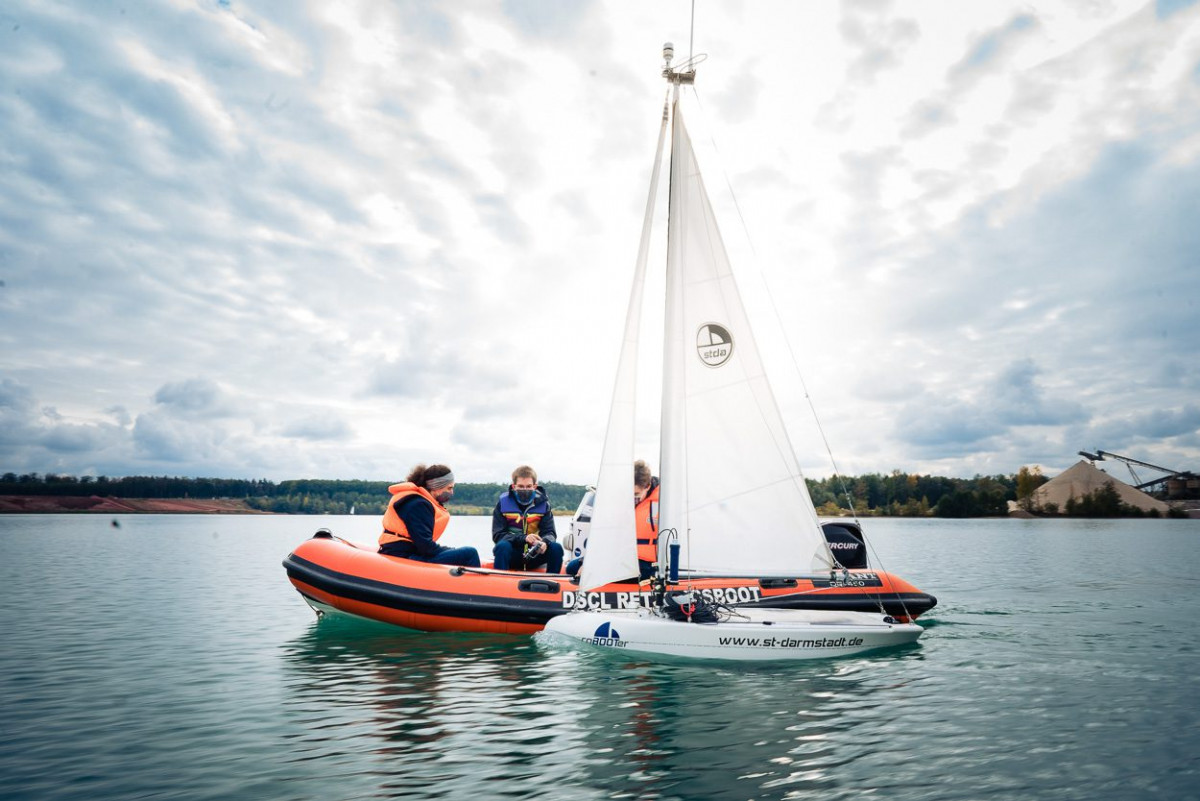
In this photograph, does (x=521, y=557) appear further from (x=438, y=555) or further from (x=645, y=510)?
(x=645, y=510)

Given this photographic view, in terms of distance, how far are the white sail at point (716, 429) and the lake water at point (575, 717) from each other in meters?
1.65

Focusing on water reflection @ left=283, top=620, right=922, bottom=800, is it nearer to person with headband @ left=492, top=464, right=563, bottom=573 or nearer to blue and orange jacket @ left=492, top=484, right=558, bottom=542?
person with headband @ left=492, top=464, right=563, bottom=573

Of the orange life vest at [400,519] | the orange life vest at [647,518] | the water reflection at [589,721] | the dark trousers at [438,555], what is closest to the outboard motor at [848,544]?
the water reflection at [589,721]

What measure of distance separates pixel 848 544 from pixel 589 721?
722cm

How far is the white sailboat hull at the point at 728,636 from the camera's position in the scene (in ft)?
30.1

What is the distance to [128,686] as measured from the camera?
912cm

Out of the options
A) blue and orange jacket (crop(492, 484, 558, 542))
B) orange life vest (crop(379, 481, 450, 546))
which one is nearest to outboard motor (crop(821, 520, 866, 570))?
blue and orange jacket (crop(492, 484, 558, 542))

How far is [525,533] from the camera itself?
39.3ft

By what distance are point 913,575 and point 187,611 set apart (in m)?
23.2

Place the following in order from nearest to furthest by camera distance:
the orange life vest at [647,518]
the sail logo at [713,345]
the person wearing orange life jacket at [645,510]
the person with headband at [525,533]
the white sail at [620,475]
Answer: the white sail at [620,475]
the sail logo at [713,345]
the person wearing orange life jacket at [645,510]
the orange life vest at [647,518]
the person with headband at [525,533]

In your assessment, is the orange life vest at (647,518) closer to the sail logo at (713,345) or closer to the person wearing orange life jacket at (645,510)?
the person wearing orange life jacket at (645,510)

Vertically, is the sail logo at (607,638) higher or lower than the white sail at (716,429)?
lower

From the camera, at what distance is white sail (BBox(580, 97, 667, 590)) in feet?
31.5

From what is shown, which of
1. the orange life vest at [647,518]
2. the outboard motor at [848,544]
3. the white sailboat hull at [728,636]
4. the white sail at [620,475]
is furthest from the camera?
the outboard motor at [848,544]
